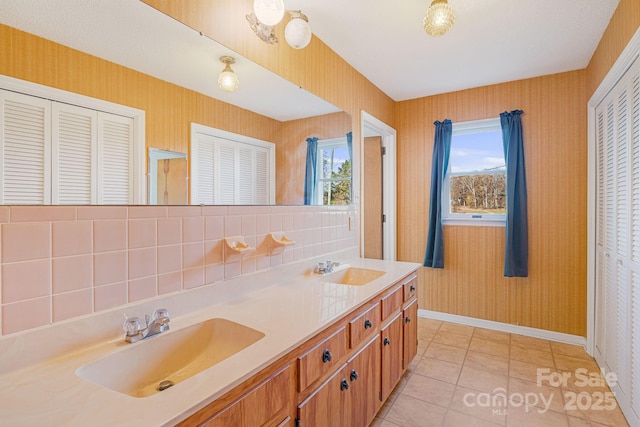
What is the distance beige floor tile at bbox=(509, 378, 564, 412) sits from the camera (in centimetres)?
203

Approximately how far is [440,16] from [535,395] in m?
2.49

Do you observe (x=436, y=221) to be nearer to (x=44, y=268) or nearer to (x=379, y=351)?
(x=379, y=351)

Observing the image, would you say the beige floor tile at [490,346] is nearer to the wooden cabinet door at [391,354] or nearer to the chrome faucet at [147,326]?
the wooden cabinet door at [391,354]

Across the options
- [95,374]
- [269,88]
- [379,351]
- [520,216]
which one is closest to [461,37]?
[269,88]

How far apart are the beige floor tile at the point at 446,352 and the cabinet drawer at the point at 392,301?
94cm

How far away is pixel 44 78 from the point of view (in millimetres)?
948

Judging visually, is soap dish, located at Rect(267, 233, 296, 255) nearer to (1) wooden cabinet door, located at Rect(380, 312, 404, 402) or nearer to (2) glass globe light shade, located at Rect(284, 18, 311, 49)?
(1) wooden cabinet door, located at Rect(380, 312, 404, 402)

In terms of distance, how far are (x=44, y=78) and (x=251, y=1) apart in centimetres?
113

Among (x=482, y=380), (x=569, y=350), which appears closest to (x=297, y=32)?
(x=482, y=380)

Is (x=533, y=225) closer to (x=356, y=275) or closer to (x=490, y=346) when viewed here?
(x=490, y=346)

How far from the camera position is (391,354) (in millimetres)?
1943

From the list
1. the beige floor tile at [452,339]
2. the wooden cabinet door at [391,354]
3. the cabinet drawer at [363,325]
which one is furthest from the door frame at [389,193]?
the cabinet drawer at [363,325]

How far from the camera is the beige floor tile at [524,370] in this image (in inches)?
92.0

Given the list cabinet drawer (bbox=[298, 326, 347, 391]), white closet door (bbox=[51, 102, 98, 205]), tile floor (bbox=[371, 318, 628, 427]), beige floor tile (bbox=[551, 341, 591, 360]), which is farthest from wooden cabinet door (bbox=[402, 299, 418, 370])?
white closet door (bbox=[51, 102, 98, 205])
